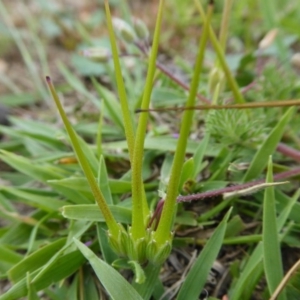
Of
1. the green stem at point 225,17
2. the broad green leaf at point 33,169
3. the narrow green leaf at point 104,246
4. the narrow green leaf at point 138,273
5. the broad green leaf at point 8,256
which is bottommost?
the broad green leaf at point 8,256

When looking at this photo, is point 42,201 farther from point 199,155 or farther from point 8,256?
point 199,155

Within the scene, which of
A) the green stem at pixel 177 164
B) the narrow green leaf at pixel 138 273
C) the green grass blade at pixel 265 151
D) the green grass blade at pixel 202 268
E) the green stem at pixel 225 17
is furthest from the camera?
the green stem at pixel 225 17

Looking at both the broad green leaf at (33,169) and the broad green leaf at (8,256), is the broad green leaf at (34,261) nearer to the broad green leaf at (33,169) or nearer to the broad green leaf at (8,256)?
the broad green leaf at (8,256)

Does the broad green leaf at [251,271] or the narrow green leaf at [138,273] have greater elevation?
the broad green leaf at [251,271]

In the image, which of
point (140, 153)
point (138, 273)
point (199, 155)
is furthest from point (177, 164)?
point (199, 155)

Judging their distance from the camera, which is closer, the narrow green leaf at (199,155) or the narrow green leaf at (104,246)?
the narrow green leaf at (104,246)

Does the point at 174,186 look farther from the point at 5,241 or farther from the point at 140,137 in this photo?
the point at 5,241

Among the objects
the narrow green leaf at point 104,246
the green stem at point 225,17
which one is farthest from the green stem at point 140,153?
the green stem at point 225,17
